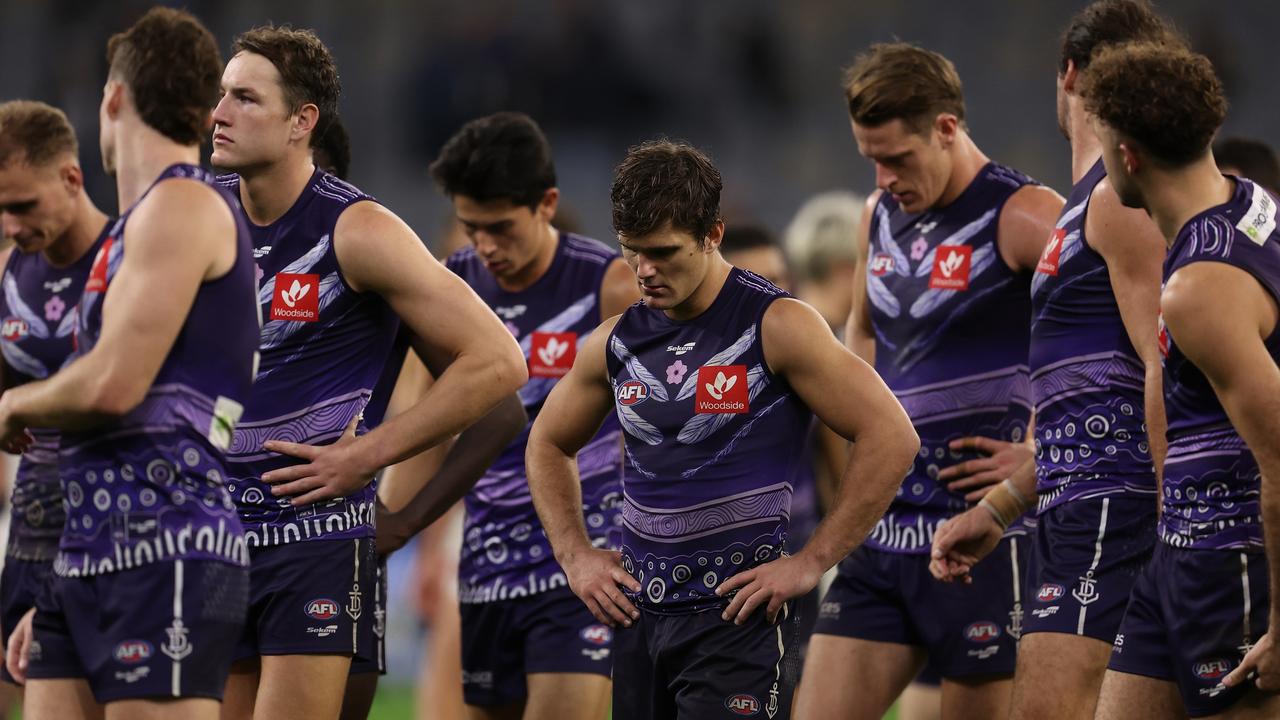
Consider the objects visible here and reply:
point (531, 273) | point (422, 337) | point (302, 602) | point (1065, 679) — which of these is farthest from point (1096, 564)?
point (531, 273)

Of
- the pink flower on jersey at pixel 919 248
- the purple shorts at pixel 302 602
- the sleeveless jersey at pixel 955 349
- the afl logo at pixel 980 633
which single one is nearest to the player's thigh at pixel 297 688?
the purple shorts at pixel 302 602

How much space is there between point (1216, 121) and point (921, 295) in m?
1.69

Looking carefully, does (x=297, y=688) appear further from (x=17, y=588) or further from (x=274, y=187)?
(x=17, y=588)

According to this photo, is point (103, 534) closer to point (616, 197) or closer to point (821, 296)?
point (616, 197)

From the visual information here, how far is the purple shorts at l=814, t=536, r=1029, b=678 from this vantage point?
559 cm

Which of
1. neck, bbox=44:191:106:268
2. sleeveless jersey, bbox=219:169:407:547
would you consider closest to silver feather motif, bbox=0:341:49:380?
neck, bbox=44:191:106:268

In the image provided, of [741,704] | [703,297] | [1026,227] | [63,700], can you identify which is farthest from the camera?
[1026,227]

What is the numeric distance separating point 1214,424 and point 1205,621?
0.49 metres

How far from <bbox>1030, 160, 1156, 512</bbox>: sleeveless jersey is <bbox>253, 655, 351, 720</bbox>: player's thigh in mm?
2222

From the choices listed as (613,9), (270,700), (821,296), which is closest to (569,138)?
(613,9)

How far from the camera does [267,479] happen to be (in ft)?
15.4

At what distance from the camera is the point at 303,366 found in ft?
15.8

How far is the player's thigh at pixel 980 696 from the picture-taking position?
18.5ft

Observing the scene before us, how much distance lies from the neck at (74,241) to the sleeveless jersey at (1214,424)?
3.43 metres
